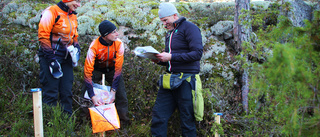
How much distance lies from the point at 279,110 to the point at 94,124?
243 centimetres

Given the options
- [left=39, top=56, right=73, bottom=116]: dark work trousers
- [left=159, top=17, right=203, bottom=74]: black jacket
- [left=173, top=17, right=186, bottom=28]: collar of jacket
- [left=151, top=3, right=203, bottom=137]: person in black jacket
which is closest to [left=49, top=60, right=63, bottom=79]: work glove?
[left=39, top=56, right=73, bottom=116]: dark work trousers

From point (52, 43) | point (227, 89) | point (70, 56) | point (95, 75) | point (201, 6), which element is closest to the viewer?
point (52, 43)

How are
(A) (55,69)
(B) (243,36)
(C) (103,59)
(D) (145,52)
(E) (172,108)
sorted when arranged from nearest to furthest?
(D) (145,52) → (E) (172,108) → (A) (55,69) → (C) (103,59) → (B) (243,36)

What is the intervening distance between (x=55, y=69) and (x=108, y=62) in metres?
0.91

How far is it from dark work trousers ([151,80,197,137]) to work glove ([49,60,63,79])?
1.69 m

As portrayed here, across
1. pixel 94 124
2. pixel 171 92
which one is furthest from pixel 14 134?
pixel 171 92

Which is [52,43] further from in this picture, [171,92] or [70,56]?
[171,92]

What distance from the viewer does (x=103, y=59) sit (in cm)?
374

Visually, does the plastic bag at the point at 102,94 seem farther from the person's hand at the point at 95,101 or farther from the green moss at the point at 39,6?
the green moss at the point at 39,6

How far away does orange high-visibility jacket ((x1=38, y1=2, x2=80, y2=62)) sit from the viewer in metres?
3.21

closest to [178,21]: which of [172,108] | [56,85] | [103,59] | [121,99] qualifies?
[172,108]

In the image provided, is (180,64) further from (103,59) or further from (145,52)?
(103,59)

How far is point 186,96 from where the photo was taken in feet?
9.39

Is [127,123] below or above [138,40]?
below
